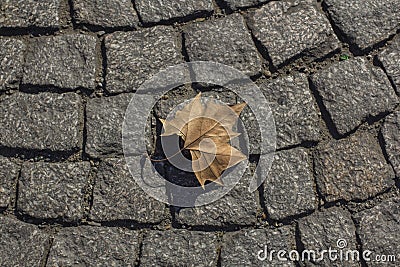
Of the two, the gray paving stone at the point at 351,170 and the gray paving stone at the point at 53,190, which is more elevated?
the gray paving stone at the point at 351,170

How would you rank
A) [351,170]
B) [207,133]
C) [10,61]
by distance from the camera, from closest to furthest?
1. [207,133]
2. [351,170]
3. [10,61]

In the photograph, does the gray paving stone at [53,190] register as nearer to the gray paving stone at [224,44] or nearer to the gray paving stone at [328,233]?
the gray paving stone at [224,44]

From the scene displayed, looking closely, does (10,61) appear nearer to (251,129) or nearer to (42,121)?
(42,121)

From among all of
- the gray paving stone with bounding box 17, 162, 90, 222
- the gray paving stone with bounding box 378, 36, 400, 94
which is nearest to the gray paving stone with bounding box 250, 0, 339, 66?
the gray paving stone with bounding box 378, 36, 400, 94

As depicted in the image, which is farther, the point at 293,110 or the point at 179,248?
the point at 293,110

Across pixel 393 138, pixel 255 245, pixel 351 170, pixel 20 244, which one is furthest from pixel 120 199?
Answer: pixel 393 138

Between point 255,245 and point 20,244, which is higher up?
point 255,245

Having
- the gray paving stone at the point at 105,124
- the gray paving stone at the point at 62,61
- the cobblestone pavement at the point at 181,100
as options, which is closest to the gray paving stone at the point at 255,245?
the cobblestone pavement at the point at 181,100

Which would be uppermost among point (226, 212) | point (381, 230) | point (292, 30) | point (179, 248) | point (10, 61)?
point (292, 30)

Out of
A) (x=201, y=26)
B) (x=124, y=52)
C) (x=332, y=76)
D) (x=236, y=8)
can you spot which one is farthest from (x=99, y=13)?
(x=332, y=76)
